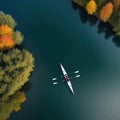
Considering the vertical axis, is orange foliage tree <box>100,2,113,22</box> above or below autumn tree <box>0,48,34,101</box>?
above

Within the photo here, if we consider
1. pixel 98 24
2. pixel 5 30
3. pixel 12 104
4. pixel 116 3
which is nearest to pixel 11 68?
pixel 12 104

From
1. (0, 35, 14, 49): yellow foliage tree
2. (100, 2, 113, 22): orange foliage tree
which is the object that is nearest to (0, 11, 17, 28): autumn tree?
(0, 35, 14, 49): yellow foliage tree

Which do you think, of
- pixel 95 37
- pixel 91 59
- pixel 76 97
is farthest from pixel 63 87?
pixel 95 37

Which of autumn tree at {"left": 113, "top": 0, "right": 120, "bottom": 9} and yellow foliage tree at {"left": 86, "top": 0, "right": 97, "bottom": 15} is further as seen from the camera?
yellow foliage tree at {"left": 86, "top": 0, "right": 97, "bottom": 15}

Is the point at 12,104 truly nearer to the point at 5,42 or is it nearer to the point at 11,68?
the point at 11,68

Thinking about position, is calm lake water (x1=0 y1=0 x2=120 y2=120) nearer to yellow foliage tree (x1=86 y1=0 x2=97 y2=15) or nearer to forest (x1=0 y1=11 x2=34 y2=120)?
forest (x1=0 y1=11 x2=34 y2=120)

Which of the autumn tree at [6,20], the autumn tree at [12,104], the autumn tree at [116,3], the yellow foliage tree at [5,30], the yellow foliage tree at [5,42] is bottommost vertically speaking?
the autumn tree at [12,104]

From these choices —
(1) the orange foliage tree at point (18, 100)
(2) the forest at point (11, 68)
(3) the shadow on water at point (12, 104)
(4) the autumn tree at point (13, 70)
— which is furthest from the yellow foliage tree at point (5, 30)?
(1) the orange foliage tree at point (18, 100)

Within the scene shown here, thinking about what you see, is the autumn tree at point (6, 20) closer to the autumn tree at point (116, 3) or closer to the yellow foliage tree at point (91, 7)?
the yellow foliage tree at point (91, 7)
